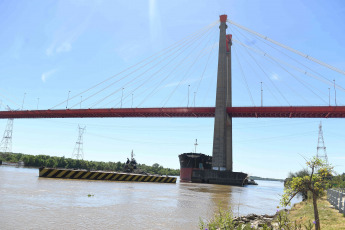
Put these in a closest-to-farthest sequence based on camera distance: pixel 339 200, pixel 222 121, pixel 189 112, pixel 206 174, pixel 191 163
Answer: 1. pixel 339 200
2. pixel 206 174
3. pixel 222 121
4. pixel 189 112
5. pixel 191 163

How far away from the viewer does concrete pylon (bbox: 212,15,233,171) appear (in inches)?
1996

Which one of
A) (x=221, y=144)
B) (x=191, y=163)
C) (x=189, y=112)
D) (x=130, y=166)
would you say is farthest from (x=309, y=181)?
(x=191, y=163)

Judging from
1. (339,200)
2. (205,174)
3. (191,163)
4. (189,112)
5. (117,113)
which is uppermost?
(189,112)

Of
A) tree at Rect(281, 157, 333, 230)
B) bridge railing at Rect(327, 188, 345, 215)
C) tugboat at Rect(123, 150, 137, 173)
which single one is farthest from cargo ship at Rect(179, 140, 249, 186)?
tree at Rect(281, 157, 333, 230)

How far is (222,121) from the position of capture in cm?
5284

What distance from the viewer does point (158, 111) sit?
60375 millimetres

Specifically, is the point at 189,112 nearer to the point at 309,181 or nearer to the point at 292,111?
the point at 292,111

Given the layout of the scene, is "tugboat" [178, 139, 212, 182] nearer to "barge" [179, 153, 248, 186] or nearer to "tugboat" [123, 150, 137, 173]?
"barge" [179, 153, 248, 186]

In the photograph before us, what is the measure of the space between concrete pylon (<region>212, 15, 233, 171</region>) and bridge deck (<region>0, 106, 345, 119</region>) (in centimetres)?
286

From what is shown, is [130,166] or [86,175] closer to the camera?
[86,175]

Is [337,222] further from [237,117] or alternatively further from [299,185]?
[237,117]

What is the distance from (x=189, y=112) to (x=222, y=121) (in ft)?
29.5

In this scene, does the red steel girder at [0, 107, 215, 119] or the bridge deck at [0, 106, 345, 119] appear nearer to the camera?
the bridge deck at [0, 106, 345, 119]

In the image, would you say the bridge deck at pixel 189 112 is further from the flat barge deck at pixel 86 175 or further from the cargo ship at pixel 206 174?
the flat barge deck at pixel 86 175
